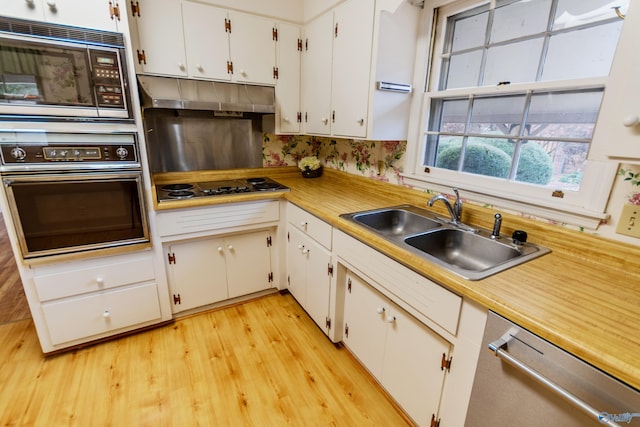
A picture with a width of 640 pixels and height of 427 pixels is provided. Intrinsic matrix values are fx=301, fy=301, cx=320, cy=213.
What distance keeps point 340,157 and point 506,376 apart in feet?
6.57

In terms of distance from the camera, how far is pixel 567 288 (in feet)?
3.19

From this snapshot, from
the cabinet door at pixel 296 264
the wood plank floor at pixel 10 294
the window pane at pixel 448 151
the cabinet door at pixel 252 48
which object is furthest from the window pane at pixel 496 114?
the wood plank floor at pixel 10 294

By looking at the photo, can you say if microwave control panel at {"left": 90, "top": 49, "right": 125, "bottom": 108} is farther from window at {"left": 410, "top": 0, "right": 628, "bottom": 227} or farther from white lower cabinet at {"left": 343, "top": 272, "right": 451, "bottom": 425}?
window at {"left": 410, "top": 0, "right": 628, "bottom": 227}

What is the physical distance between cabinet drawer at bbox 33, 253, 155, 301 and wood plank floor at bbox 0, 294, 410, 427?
419mm

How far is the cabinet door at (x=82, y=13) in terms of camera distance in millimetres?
1422

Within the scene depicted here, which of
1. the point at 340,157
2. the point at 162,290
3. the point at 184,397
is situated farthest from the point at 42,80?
the point at 340,157

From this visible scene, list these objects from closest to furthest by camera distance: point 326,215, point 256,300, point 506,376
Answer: point 506,376 → point 326,215 → point 256,300

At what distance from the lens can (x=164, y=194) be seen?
2023mm

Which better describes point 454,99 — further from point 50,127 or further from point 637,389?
point 50,127

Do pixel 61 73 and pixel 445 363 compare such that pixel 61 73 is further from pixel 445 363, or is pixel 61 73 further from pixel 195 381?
pixel 445 363

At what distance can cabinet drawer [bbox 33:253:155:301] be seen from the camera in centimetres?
165

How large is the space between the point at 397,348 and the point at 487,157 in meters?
1.08

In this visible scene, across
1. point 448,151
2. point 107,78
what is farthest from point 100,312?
point 448,151

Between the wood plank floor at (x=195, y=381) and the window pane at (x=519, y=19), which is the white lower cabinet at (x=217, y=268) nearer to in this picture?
the wood plank floor at (x=195, y=381)
